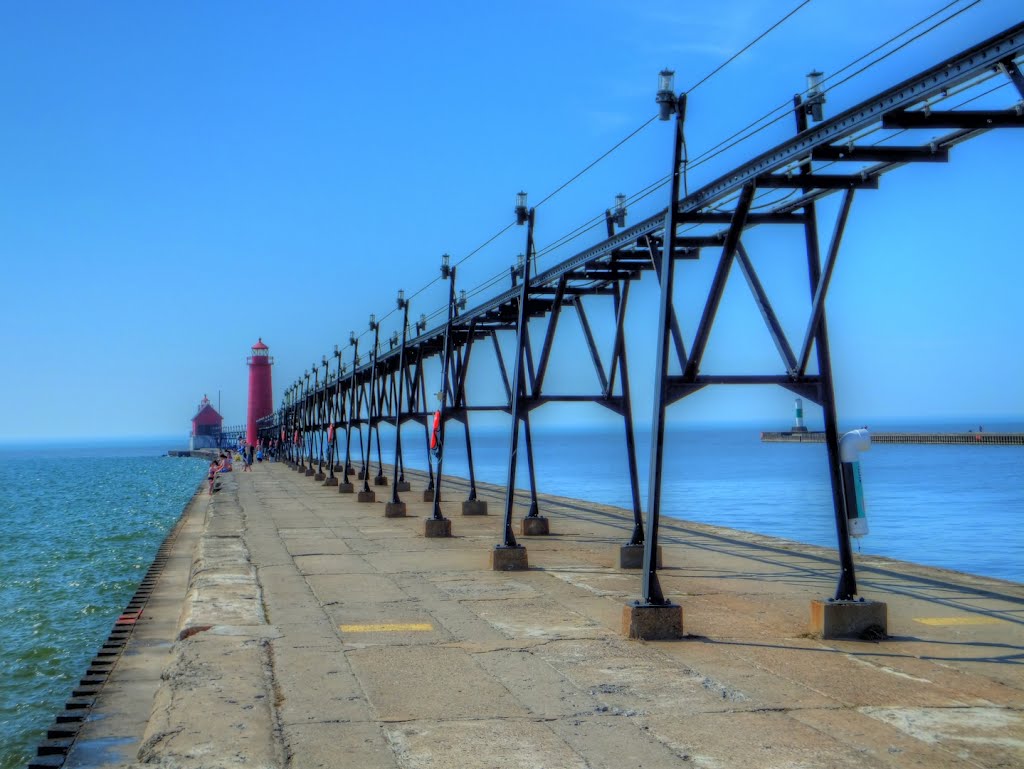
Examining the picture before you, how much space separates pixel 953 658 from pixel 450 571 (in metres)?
7.67

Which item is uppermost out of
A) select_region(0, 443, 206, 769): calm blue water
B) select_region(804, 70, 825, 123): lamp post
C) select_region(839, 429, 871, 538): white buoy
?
select_region(804, 70, 825, 123): lamp post

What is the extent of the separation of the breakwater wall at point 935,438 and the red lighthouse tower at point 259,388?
219 feet

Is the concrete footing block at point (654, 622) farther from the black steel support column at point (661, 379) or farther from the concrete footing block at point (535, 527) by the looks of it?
the concrete footing block at point (535, 527)

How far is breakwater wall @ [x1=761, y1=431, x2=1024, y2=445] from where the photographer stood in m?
108

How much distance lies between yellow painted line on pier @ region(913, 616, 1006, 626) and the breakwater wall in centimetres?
10443

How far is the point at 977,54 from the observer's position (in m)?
6.91

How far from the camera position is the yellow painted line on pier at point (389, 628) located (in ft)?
33.8

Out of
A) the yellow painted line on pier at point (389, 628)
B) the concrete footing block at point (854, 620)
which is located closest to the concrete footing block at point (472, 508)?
the yellow painted line on pier at point (389, 628)

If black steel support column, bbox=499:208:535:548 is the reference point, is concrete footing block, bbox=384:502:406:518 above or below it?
below

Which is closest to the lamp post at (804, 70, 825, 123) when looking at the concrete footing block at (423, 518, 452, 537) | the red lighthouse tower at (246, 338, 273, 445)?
the concrete footing block at (423, 518, 452, 537)

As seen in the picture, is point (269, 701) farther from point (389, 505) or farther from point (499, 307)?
point (389, 505)

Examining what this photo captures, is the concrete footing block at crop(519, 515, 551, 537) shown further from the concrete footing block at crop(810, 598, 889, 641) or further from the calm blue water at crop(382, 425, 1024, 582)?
the concrete footing block at crop(810, 598, 889, 641)

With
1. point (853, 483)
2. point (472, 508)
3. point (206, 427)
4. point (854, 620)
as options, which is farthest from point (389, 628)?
point (206, 427)

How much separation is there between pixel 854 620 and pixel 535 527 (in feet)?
34.4
